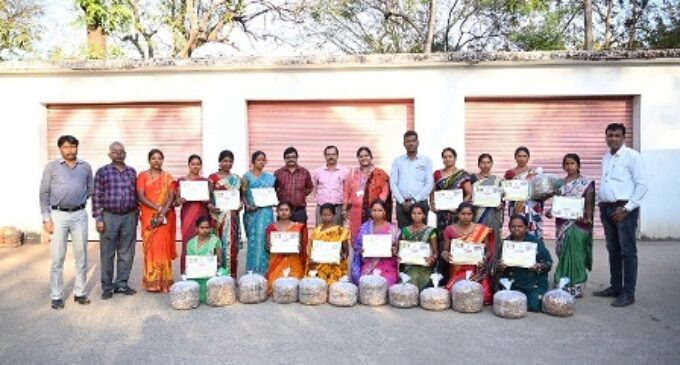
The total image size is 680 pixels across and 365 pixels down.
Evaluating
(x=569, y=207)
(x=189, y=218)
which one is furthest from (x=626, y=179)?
(x=189, y=218)

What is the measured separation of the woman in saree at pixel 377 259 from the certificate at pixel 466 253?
2.12 feet

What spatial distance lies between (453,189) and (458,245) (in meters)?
0.94

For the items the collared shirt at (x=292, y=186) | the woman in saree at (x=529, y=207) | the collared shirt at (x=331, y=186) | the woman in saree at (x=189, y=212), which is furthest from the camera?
the collared shirt at (x=331, y=186)

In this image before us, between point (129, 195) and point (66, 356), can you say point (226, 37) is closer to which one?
point (129, 195)

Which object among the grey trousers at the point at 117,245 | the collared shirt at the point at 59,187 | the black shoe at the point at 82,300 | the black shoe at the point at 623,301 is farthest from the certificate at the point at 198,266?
the black shoe at the point at 623,301

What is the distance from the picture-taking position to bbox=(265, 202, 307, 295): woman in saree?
6312 mm

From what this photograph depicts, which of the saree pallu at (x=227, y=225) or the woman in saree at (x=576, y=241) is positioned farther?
the saree pallu at (x=227, y=225)

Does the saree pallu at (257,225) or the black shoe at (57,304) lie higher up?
the saree pallu at (257,225)

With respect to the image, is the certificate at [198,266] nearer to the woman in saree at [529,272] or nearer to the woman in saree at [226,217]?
the woman in saree at [226,217]

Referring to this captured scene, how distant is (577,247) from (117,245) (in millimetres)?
5074

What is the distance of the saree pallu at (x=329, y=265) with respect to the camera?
6180 millimetres

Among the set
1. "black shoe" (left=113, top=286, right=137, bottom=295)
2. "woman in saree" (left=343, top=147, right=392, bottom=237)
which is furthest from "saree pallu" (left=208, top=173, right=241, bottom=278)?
"woman in saree" (left=343, top=147, right=392, bottom=237)

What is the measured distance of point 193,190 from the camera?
639 centimetres

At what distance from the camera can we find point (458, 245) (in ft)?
18.8
